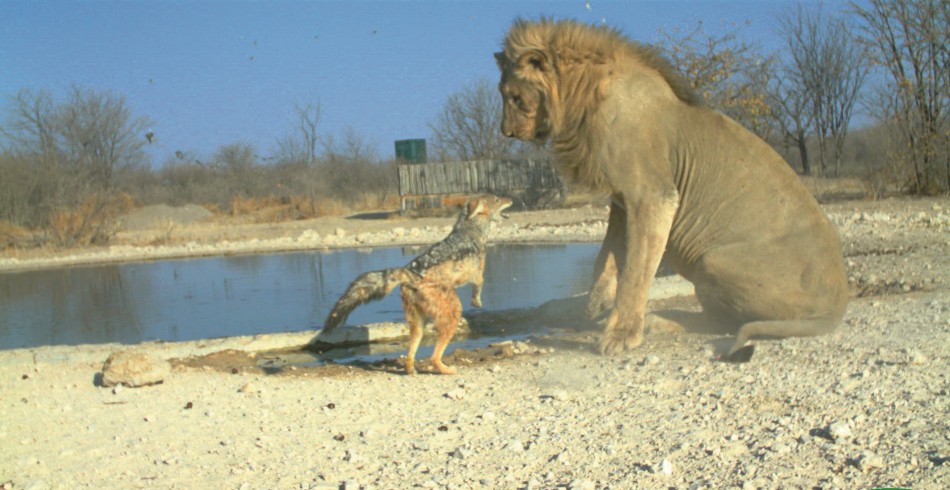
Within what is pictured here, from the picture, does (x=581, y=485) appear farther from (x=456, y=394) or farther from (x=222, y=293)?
(x=222, y=293)

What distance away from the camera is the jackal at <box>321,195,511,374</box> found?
665cm

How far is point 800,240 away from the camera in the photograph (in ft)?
22.8

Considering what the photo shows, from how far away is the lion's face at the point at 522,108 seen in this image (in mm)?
7188

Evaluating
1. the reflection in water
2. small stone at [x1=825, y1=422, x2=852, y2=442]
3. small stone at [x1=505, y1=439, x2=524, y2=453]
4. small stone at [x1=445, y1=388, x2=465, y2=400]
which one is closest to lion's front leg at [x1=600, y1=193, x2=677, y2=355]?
small stone at [x1=445, y1=388, x2=465, y2=400]

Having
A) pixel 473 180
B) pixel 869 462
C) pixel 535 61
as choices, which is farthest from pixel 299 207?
pixel 869 462

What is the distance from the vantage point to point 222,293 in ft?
41.1

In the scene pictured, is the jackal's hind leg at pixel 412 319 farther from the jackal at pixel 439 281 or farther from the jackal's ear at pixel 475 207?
the jackal's ear at pixel 475 207

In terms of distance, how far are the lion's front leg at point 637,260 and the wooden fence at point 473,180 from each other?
85.3ft

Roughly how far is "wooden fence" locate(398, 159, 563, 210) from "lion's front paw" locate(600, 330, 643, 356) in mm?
25996

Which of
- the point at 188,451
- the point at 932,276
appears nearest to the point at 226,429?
the point at 188,451

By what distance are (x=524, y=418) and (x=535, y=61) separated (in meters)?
3.06

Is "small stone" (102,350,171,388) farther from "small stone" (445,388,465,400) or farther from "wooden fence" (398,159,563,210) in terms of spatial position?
"wooden fence" (398,159,563,210)

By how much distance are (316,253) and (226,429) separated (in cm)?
1290

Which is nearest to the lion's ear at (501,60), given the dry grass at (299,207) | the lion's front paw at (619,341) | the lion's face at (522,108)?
the lion's face at (522,108)
